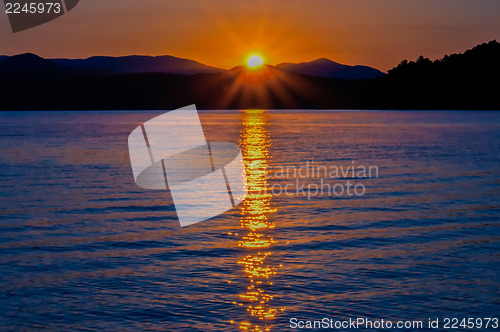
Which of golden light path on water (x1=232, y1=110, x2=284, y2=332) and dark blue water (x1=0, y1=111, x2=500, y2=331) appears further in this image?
dark blue water (x1=0, y1=111, x2=500, y2=331)

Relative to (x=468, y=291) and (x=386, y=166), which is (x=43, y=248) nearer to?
(x=468, y=291)

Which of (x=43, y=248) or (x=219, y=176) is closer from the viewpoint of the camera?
(x=43, y=248)

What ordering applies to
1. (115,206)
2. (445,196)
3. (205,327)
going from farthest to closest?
(445,196), (115,206), (205,327)

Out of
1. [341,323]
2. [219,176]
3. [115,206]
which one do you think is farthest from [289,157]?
[341,323]

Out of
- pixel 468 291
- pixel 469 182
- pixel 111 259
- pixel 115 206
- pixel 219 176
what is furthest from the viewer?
pixel 219 176

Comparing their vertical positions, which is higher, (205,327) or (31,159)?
(31,159)

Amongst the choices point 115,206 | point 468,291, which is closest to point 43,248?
point 115,206

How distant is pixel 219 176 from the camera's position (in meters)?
33.4

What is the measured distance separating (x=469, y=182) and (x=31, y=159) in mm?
29003

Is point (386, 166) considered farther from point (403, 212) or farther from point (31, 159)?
point (31, 159)

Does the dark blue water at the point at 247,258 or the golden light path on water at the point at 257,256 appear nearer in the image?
the golden light path on water at the point at 257,256

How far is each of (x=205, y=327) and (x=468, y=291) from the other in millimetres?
5297

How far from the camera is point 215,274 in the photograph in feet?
44.2

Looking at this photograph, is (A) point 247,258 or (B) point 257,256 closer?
(A) point 247,258
